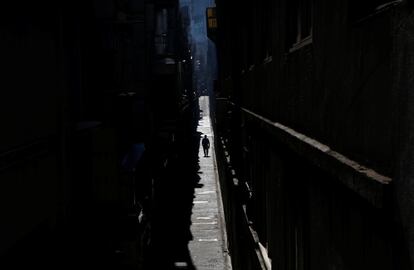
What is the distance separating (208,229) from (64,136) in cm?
1701

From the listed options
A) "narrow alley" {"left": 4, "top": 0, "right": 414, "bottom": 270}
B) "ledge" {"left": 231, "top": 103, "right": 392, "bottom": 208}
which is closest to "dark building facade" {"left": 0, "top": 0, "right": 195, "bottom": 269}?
"narrow alley" {"left": 4, "top": 0, "right": 414, "bottom": 270}

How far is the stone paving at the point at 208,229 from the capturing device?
66.8 feet

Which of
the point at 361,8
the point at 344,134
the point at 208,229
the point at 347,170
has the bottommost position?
the point at 208,229

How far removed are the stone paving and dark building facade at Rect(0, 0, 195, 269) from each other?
381 centimetres

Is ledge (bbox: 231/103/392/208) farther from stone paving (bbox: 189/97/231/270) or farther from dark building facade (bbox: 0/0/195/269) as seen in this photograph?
stone paving (bbox: 189/97/231/270)

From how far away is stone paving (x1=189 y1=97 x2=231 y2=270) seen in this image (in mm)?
20364

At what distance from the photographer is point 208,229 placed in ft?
81.5

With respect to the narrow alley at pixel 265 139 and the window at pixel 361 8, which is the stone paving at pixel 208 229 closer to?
the narrow alley at pixel 265 139

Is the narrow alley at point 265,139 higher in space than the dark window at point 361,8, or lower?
lower

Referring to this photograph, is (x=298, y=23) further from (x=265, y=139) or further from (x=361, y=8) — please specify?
(x=265, y=139)

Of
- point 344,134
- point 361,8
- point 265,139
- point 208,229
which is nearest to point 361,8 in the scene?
point 361,8

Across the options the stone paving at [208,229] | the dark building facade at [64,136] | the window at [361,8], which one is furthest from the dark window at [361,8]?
the stone paving at [208,229]

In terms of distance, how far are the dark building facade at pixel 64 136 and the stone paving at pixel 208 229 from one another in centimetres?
381

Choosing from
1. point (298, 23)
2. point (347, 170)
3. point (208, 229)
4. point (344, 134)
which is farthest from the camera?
point (208, 229)
